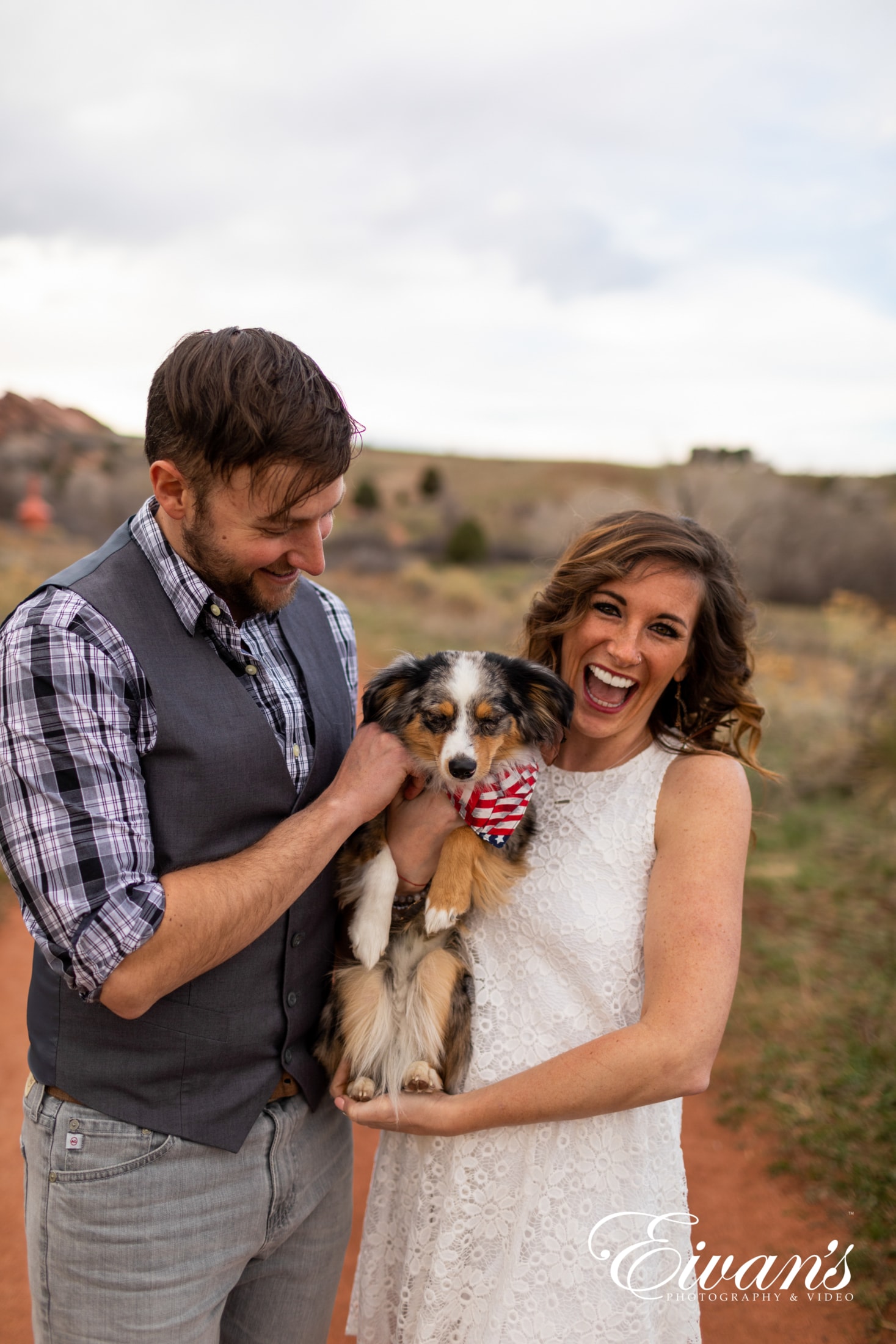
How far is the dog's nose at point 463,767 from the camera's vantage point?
278 centimetres

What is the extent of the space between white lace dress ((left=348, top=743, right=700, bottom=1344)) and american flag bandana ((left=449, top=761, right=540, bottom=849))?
16 centimetres

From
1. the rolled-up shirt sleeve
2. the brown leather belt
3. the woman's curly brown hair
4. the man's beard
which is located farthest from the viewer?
the woman's curly brown hair

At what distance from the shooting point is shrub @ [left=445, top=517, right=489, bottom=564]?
114ft

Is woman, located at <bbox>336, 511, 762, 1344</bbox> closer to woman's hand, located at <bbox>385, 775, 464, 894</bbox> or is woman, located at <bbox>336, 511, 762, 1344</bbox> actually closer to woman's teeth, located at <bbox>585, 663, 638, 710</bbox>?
woman's teeth, located at <bbox>585, 663, 638, 710</bbox>

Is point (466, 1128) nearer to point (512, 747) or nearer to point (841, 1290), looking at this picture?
point (512, 747)

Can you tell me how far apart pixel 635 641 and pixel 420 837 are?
2.89ft

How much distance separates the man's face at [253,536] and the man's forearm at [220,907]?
1.68 feet

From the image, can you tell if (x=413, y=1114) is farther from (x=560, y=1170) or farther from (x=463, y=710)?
(x=463, y=710)

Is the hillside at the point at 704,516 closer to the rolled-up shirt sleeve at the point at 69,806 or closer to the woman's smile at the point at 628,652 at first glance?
the woman's smile at the point at 628,652

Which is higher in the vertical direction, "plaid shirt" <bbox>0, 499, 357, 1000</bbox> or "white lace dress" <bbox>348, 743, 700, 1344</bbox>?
"plaid shirt" <bbox>0, 499, 357, 1000</bbox>

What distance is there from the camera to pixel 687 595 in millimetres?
2477

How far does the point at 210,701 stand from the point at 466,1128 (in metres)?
1.20

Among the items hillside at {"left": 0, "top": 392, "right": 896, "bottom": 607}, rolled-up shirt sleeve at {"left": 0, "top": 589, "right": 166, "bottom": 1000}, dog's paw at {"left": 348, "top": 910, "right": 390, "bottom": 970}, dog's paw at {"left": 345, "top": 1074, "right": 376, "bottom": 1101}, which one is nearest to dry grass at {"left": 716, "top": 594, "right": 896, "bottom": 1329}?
dog's paw at {"left": 348, "top": 910, "right": 390, "bottom": 970}

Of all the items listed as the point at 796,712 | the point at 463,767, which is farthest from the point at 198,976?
the point at 796,712
